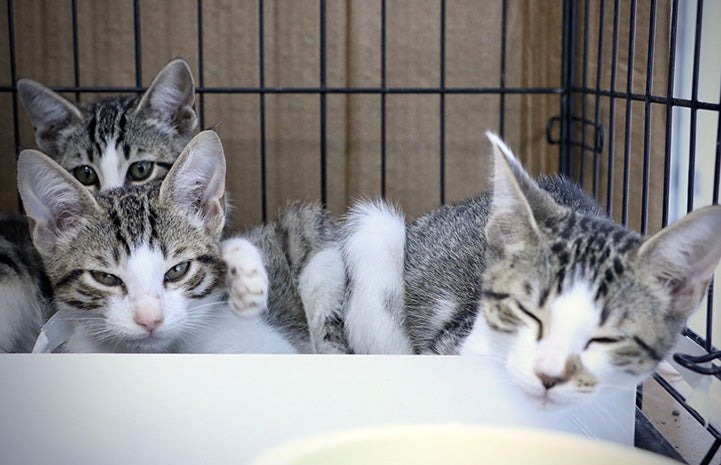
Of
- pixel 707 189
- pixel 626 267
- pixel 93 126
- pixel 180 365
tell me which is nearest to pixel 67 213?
pixel 93 126

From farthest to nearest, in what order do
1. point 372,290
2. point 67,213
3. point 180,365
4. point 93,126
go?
point 93,126 < point 372,290 < point 67,213 < point 180,365

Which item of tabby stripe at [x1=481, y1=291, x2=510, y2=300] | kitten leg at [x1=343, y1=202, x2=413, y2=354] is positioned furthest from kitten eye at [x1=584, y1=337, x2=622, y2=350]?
kitten leg at [x1=343, y1=202, x2=413, y2=354]

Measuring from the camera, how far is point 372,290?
4.85 feet

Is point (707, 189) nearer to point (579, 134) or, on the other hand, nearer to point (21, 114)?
point (579, 134)

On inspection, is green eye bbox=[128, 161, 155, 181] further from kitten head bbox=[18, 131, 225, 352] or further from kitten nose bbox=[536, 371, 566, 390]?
kitten nose bbox=[536, 371, 566, 390]

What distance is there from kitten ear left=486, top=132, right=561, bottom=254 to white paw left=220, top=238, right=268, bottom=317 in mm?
453

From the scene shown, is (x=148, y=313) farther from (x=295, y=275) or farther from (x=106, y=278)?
(x=295, y=275)

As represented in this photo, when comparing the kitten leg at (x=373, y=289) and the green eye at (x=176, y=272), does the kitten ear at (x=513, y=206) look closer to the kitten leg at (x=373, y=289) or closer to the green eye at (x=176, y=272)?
the kitten leg at (x=373, y=289)

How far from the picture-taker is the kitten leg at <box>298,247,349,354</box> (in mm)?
1499

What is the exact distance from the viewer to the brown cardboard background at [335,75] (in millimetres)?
2076

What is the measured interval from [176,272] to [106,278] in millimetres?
112

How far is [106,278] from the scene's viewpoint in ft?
4.25

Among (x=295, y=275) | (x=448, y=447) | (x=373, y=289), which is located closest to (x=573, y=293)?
(x=448, y=447)

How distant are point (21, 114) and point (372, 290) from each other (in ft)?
4.03
